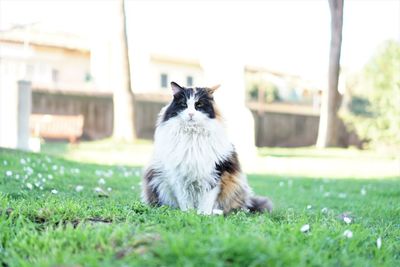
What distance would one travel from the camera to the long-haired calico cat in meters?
4.81

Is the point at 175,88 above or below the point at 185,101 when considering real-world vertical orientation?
above

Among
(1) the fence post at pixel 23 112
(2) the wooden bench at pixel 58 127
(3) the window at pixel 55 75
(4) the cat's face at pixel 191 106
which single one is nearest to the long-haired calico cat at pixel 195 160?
(4) the cat's face at pixel 191 106

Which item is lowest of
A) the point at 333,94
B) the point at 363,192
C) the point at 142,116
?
the point at 363,192

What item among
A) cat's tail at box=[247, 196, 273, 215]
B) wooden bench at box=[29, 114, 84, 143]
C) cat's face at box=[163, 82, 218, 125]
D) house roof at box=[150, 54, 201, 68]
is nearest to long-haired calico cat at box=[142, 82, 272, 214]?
cat's face at box=[163, 82, 218, 125]

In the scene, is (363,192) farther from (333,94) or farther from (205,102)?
(333,94)

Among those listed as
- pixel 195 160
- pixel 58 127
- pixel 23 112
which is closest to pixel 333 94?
pixel 58 127

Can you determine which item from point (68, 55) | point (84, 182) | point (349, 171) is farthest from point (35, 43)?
point (84, 182)

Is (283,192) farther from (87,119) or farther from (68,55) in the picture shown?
(68,55)

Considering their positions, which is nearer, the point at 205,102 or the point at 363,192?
the point at 205,102

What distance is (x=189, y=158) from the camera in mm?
4805

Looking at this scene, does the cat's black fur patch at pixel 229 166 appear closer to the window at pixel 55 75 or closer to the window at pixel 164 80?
the window at pixel 55 75

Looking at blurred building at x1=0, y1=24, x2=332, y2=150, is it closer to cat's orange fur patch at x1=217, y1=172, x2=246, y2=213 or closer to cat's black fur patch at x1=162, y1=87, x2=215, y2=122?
cat's black fur patch at x1=162, y1=87, x2=215, y2=122

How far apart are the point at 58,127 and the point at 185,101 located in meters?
14.1

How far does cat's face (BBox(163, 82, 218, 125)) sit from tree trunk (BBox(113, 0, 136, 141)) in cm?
1450
